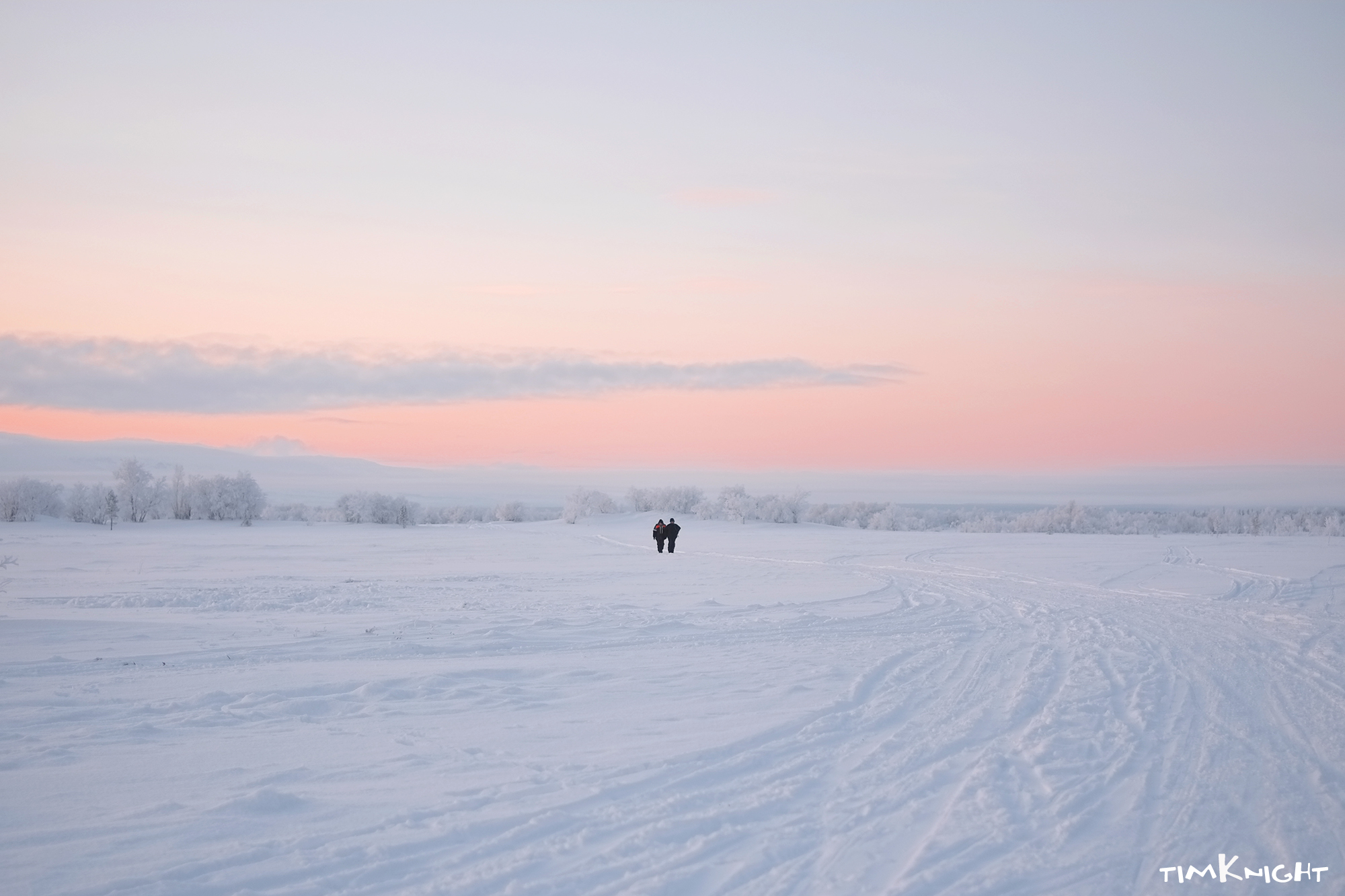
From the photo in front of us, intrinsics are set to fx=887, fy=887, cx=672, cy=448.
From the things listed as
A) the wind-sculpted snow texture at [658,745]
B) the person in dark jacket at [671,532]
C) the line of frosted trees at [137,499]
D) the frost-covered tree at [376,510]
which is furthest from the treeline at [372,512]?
the wind-sculpted snow texture at [658,745]

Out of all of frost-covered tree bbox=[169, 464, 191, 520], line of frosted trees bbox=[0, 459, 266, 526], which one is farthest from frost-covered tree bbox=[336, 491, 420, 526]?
frost-covered tree bbox=[169, 464, 191, 520]

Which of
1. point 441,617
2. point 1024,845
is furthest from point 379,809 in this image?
point 441,617

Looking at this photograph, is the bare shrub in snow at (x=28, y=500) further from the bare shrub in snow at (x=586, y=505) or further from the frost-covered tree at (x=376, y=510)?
the bare shrub in snow at (x=586, y=505)

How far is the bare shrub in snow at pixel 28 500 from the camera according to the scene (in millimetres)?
50906

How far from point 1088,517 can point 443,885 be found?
67699mm

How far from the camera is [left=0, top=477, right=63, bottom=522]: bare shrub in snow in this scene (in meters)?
50.9

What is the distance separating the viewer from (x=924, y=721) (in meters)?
7.42

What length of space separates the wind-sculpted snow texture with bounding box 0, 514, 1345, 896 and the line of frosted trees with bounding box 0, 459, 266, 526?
1772 inches

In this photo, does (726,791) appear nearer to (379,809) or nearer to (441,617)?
(379,809)

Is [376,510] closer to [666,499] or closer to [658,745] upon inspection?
[666,499]

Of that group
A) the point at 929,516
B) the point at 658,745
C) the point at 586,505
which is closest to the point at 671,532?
the point at 658,745

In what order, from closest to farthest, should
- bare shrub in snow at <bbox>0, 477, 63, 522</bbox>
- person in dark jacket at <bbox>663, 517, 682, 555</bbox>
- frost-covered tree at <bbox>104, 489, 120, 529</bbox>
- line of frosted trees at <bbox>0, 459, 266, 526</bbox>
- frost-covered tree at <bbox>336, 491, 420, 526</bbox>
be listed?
person in dark jacket at <bbox>663, 517, 682, 555</bbox>
bare shrub in snow at <bbox>0, 477, 63, 522</bbox>
line of frosted trees at <bbox>0, 459, 266, 526</bbox>
frost-covered tree at <bbox>104, 489, 120, 529</bbox>
frost-covered tree at <bbox>336, 491, 420, 526</bbox>

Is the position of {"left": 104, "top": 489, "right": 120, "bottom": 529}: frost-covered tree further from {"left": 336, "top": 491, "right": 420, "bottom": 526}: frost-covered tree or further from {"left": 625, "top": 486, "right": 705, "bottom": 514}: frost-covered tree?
{"left": 625, "top": 486, "right": 705, "bottom": 514}: frost-covered tree

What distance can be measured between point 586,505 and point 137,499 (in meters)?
30.6
